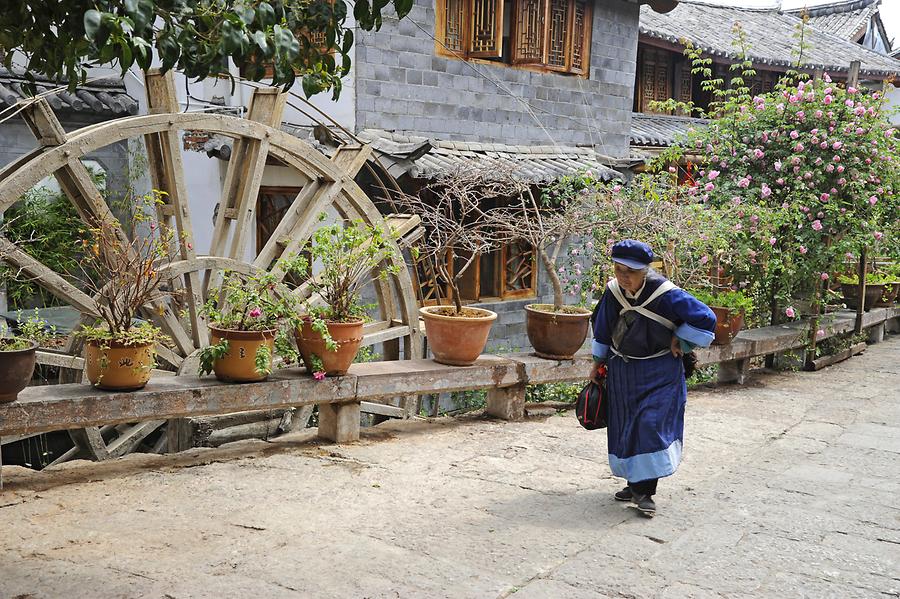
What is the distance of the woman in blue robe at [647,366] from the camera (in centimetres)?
486

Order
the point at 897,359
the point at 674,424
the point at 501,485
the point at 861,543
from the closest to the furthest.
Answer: the point at 861,543
the point at 674,424
the point at 501,485
the point at 897,359

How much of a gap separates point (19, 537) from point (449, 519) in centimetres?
211

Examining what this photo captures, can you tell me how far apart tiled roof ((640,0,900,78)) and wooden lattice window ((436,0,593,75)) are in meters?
3.47

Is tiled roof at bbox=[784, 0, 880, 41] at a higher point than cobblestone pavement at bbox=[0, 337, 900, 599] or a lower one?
higher

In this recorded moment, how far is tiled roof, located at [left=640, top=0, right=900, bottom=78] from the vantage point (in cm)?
1695

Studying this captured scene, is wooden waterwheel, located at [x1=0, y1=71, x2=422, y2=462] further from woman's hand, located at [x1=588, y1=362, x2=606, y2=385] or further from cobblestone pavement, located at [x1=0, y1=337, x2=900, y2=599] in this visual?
woman's hand, located at [x1=588, y1=362, x2=606, y2=385]

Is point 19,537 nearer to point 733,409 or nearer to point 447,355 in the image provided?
point 447,355

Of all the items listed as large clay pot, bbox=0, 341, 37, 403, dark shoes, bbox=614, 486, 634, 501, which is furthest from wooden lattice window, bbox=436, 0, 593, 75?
large clay pot, bbox=0, 341, 37, 403

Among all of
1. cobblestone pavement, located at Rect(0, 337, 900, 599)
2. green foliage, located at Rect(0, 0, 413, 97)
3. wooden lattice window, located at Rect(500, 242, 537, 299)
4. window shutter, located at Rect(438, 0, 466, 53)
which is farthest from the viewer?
wooden lattice window, located at Rect(500, 242, 537, 299)

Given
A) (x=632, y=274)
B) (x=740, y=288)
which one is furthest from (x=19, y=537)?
(x=740, y=288)

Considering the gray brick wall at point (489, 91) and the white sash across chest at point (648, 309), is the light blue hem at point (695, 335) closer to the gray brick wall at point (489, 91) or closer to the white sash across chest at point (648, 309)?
the white sash across chest at point (648, 309)

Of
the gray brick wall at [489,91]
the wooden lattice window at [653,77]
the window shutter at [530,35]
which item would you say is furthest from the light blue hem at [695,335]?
the wooden lattice window at [653,77]

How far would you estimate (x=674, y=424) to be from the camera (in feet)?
16.4

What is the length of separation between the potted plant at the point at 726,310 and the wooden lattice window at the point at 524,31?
4111 millimetres
